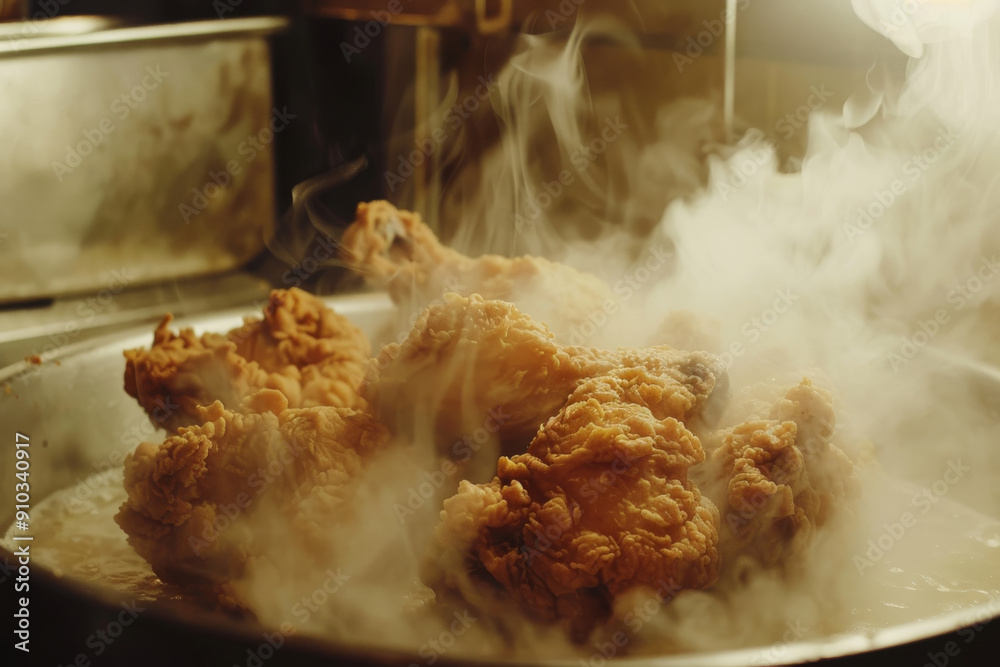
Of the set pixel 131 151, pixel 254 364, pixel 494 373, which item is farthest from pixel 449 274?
pixel 131 151

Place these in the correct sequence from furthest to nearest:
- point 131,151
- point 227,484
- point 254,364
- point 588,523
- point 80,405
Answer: point 131,151
point 80,405
point 254,364
point 227,484
point 588,523

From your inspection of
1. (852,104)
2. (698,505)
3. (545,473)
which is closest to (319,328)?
(545,473)

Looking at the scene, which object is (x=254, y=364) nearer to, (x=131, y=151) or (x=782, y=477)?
(x=782, y=477)

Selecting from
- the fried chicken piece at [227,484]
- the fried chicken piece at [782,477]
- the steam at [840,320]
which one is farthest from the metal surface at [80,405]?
the fried chicken piece at [782,477]

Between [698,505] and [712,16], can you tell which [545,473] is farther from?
[712,16]

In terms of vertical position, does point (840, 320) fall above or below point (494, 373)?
below

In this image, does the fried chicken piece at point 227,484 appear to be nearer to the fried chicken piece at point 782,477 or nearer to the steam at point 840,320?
the steam at point 840,320
